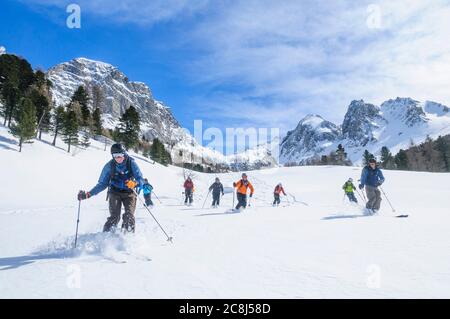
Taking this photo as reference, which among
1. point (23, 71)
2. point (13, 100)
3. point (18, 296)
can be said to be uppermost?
point (23, 71)

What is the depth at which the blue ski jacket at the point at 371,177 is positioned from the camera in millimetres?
12625

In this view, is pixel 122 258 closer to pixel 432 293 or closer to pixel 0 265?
pixel 0 265

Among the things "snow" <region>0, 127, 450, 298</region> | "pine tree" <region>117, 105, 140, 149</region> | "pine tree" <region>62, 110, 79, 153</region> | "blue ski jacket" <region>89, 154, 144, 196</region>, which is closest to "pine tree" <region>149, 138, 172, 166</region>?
"pine tree" <region>117, 105, 140, 149</region>

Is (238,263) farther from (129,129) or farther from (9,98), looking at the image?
(129,129)

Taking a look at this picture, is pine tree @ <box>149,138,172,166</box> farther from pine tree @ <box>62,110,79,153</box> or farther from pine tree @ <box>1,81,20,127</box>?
pine tree @ <box>1,81,20,127</box>

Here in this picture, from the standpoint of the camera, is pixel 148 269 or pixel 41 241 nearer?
pixel 148 269

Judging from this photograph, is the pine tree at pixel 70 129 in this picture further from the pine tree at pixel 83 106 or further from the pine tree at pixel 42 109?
the pine tree at pixel 83 106

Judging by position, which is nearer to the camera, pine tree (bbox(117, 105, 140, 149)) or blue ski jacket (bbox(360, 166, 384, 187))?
blue ski jacket (bbox(360, 166, 384, 187))

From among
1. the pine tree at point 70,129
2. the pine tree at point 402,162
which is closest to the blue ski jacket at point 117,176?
the pine tree at point 70,129

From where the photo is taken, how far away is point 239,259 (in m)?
5.28

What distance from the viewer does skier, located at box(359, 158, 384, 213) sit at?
1245 cm

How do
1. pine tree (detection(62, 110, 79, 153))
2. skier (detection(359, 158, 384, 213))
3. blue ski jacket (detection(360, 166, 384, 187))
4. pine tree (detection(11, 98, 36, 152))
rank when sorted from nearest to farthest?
skier (detection(359, 158, 384, 213)) < blue ski jacket (detection(360, 166, 384, 187)) < pine tree (detection(11, 98, 36, 152)) < pine tree (detection(62, 110, 79, 153))

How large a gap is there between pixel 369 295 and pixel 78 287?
3397 mm
